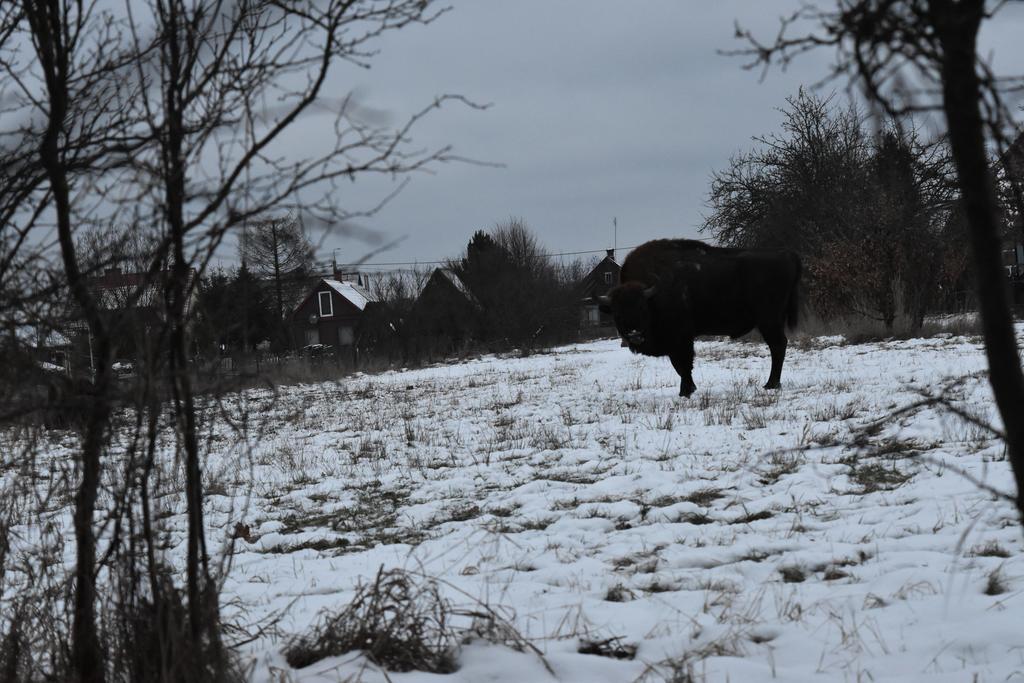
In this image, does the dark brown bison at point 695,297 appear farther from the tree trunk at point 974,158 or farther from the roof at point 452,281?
the roof at point 452,281

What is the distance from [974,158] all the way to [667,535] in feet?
10.9

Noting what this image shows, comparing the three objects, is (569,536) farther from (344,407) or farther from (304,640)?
(344,407)

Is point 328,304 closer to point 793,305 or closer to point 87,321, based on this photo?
point 793,305

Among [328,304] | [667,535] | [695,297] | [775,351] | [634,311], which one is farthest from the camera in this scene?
[328,304]

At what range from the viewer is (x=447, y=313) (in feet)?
124

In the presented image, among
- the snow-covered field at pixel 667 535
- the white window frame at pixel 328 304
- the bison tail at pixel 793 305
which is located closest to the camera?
the snow-covered field at pixel 667 535

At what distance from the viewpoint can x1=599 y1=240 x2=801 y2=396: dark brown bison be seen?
10922 mm

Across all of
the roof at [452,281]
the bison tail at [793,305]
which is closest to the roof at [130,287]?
the bison tail at [793,305]

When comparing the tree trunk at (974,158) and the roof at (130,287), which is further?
the roof at (130,287)

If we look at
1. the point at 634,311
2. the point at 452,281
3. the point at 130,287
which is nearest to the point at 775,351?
the point at 634,311

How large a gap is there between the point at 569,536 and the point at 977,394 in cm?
548

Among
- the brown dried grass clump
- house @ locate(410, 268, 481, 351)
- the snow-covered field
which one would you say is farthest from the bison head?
house @ locate(410, 268, 481, 351)

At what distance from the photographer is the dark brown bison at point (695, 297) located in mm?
10922

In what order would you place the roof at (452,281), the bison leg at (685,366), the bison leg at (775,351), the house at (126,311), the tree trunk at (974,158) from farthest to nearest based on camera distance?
the roof at (452,281)
the bison leg at (775,351)
the bison leg at (685,366)
the house at (126,311)
the tree trunk at (974,158)
